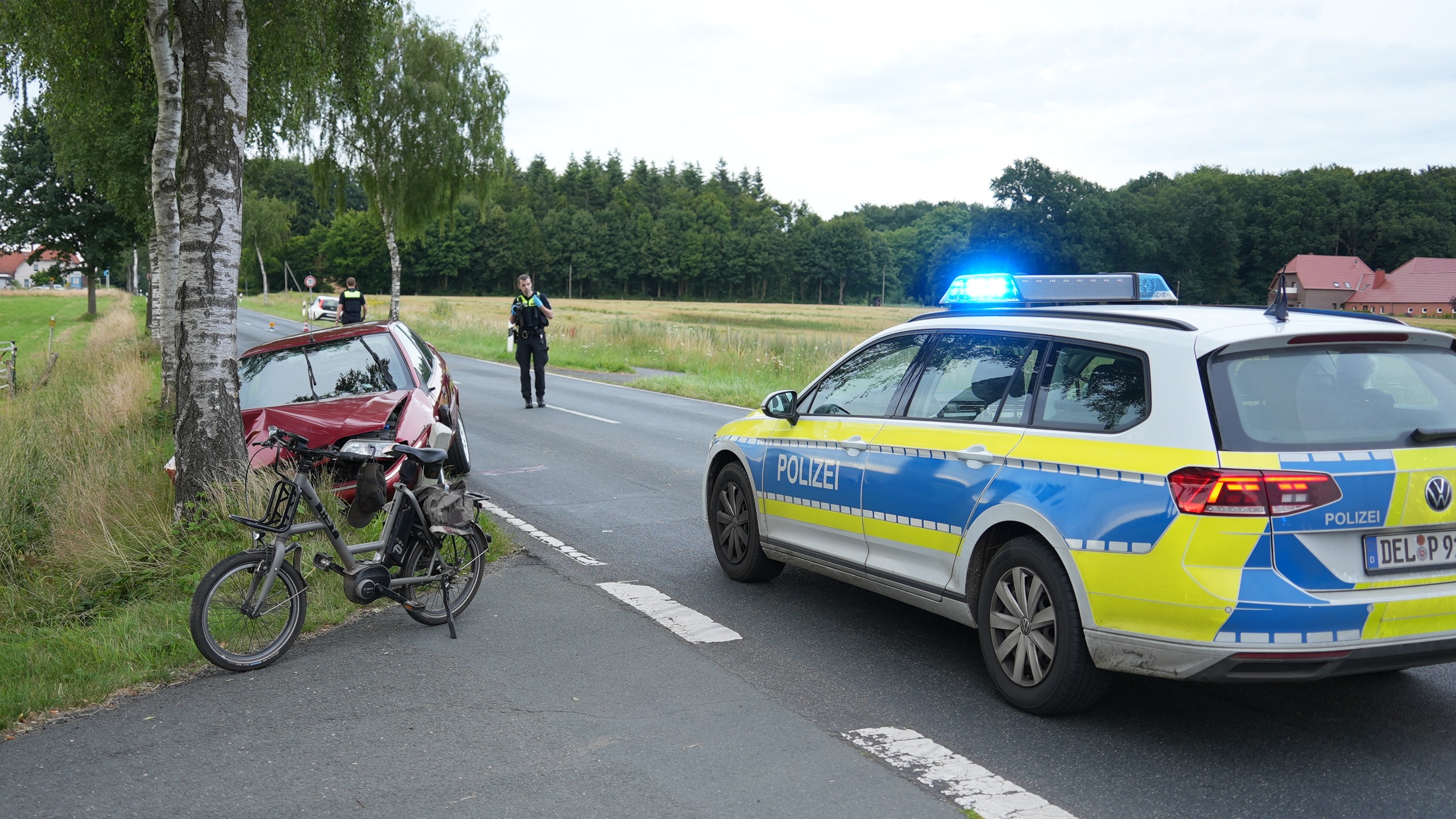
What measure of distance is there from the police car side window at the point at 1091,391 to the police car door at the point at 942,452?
124 mm

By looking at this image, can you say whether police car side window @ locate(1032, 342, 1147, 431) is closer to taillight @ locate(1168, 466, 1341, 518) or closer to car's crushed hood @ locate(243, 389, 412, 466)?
taillight @ locate(1168, 466, 1341, 518)

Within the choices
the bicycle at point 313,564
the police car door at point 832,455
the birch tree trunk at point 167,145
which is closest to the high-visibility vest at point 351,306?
→ the birch tree trunk at point 167,145

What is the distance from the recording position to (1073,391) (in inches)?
178

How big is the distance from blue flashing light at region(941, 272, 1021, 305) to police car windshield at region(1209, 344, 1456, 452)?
1767 mm

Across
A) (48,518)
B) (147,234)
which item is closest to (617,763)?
(48,518)

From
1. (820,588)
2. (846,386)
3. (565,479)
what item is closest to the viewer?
(846,386)

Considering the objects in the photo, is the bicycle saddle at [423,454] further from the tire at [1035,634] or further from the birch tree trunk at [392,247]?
the birch tree trunk at [392,247]

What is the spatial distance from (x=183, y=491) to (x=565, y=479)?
4.13m

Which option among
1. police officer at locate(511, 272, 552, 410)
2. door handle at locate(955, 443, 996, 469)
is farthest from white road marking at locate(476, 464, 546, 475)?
door handle at locate(955, 443, 996, 469)

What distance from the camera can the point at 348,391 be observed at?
866 centimetres

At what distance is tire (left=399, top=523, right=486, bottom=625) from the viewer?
5.81 m

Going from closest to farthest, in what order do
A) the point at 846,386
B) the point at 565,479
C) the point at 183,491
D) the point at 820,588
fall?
the point at 846,386 < the point at 820,588 < the point at 183,491 < the point at 565,479

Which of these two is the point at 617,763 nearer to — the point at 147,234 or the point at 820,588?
the point at 820,588

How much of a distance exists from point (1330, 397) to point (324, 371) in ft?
24.6
